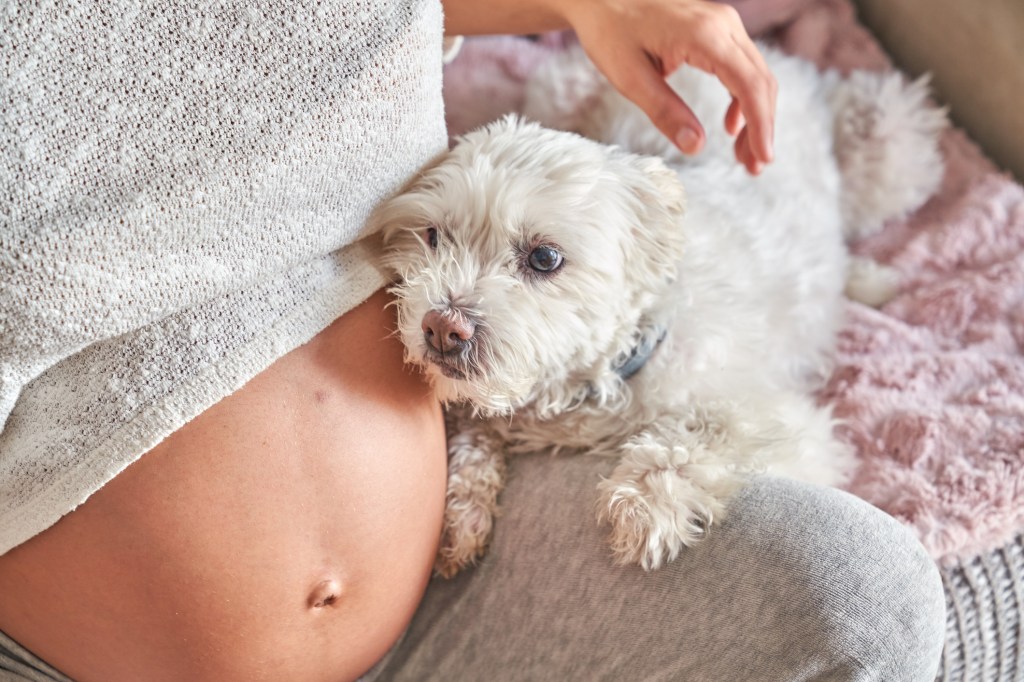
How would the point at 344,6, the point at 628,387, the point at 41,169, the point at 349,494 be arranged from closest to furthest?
the point at 41,169, the point at 344,6, the point at 349,494, the point at 628,387

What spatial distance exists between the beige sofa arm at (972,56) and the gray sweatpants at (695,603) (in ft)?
3.64

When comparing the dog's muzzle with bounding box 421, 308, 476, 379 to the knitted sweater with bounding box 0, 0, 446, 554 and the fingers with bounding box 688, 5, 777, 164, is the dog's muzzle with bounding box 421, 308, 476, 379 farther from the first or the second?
the fingers with bounding box 688, 5, 777, 164

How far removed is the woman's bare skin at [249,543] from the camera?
108 centimetres

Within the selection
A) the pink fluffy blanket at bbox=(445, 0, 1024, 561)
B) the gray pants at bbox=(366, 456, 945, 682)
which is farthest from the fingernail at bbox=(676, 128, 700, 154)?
the pink fluffy blanket at bbox=(445, 0, 1024, 561)

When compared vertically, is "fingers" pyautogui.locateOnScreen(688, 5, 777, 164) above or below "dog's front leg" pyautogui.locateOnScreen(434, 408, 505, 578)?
above

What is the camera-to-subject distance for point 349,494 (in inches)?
45.8

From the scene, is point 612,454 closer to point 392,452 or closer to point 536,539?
point 536,539

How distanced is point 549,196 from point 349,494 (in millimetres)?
512

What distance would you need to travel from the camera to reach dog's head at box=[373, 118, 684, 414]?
116 centimetres

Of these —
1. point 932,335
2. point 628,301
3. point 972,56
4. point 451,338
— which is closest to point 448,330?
point 451,338

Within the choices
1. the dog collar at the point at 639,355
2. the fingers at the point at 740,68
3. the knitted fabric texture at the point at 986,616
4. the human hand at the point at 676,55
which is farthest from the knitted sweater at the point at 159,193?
the knitted fabric texture at the point at 986,616

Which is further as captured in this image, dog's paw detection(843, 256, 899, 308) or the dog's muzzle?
dog's paw detection(843, 256, 899, 308)

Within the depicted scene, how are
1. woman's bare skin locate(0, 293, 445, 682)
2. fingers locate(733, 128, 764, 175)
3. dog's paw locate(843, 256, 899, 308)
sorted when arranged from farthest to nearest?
dog's paw locate(843, 256, 899, 308), fingers locate(733, 128, 764, 175), woman's bare skin locate(0, 293, 445, 682)

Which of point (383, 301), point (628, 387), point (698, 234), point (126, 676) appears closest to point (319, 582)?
point (126, 676)
